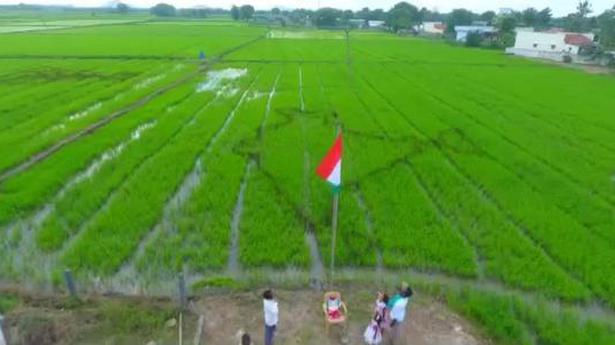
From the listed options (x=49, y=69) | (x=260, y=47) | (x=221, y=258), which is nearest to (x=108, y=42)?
(x=260, y=47)

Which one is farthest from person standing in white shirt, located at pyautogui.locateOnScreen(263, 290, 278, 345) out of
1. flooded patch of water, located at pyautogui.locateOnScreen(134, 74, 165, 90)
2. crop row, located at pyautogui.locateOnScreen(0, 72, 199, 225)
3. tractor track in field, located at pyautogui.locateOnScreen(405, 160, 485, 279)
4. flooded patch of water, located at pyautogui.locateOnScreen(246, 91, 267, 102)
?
flooded patch of water, located at pyautogui.locateOnScreen(134, 74, 165, 90)

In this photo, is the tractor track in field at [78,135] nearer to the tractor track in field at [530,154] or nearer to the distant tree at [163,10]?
the tractor track in field at [530,154]

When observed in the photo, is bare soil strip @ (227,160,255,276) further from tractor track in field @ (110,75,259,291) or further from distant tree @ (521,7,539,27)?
distant tree @ (521,7,539,27)

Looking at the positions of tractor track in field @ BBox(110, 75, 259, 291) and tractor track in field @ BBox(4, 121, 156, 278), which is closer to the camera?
tractor track in field @ BBox(110, 75, 259, 291)

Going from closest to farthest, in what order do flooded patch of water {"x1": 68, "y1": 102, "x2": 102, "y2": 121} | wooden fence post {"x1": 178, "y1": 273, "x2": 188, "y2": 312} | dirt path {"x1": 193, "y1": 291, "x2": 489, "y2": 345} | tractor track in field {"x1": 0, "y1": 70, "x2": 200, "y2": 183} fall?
dirt path {"x1": 193, "y1": 291, "x2": 489, "y2": 345} → wooden fence post {"x1": 178, "y1": 273, "x2": 188, "y2": 312} → tractor track in field {"x1": 0, "y1": 70, "x2": 200, "y2": 183} → flooded patch of water {"x1": 68, "y1": 102, "x2": 102, "y2": 121}

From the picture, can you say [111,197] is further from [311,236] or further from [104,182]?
[311,236]

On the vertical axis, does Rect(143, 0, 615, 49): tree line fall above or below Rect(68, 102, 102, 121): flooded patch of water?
above
